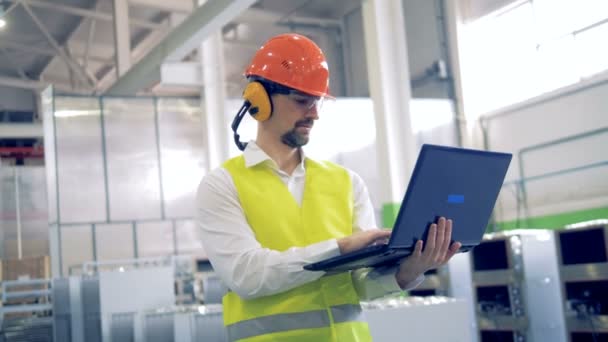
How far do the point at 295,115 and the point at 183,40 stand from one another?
378 inches

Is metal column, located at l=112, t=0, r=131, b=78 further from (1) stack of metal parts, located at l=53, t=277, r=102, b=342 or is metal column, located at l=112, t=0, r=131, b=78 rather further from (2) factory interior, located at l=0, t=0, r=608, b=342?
(1) stack of metal parts, located at l=53, t=277, r=102, b=342

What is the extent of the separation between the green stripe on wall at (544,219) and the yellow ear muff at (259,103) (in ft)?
27.4

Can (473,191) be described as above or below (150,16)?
below

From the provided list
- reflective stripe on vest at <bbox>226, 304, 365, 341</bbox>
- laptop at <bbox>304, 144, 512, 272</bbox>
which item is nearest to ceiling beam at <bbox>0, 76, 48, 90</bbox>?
reflective stripe on vest at <bbox>226, 304, 365, 341</bbox>

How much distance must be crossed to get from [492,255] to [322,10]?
11.8 meters

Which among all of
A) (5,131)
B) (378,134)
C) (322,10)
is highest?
(322,10)

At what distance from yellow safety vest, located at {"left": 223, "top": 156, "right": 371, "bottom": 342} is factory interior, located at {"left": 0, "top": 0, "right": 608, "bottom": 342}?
292 centimetres

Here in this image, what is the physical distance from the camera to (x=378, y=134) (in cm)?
1134

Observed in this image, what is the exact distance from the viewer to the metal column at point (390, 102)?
36.7ft

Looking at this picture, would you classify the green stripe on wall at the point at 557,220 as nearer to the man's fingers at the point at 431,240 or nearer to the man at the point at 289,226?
the man at the point at 289,226

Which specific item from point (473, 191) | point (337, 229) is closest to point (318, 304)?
point (337, 229)

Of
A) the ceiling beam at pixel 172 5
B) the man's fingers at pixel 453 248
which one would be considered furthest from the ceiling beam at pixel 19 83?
the man's fingers at pixel 453 248

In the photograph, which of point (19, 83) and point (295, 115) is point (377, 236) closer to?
point (295, 115)

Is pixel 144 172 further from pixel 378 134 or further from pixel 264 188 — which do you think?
pixel 264 188
